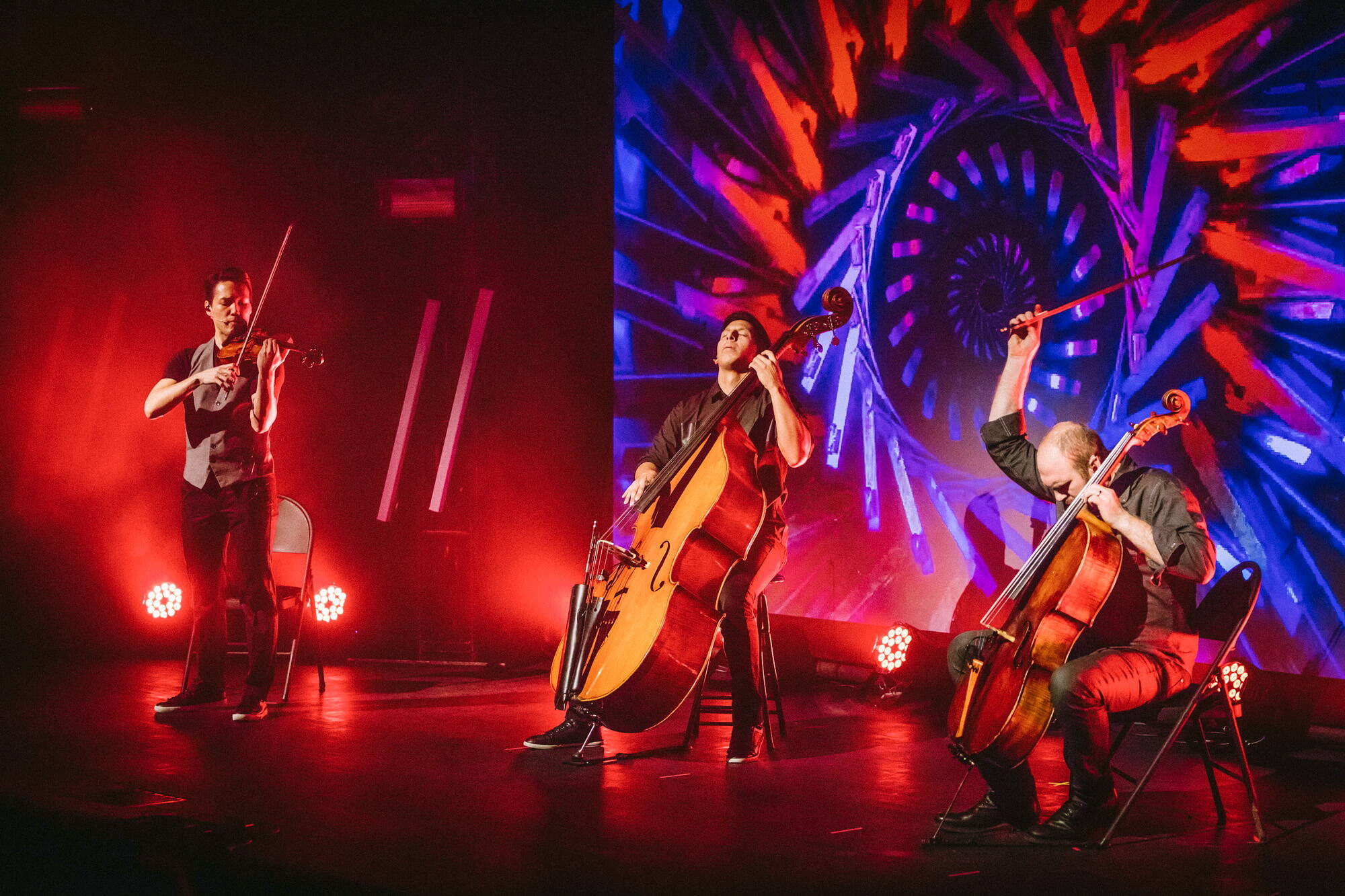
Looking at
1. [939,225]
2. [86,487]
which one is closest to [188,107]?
[86,487]

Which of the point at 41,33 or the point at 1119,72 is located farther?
the point at 41,33

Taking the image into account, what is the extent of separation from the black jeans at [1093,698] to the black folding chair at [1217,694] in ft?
0.24

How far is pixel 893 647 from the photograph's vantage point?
4.91 meters

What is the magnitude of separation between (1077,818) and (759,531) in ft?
4.47

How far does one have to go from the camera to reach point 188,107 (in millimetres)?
6168

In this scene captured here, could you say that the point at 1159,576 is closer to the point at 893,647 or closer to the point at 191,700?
the point at 893,647

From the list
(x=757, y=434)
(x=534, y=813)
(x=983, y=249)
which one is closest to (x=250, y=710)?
(x=534, y=813)

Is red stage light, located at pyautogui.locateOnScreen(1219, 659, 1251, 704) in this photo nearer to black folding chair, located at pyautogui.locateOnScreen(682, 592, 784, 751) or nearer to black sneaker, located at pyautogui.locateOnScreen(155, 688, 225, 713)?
black folding chair, located at pyautogui.locateOnScreen(682, 592, 784, 751)

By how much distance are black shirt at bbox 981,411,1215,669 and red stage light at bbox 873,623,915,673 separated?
184cm

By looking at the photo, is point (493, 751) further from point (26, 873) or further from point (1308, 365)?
point (1308, 365)

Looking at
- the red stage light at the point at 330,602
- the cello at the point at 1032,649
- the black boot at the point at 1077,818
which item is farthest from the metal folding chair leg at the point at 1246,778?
the red stage light at the point at 330,602

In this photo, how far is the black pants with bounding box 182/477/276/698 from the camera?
4.45 m

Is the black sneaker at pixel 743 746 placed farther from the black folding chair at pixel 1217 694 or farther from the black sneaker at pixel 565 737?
the black folding chair at pixel 1217 694

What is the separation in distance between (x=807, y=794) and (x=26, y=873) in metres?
2.11
